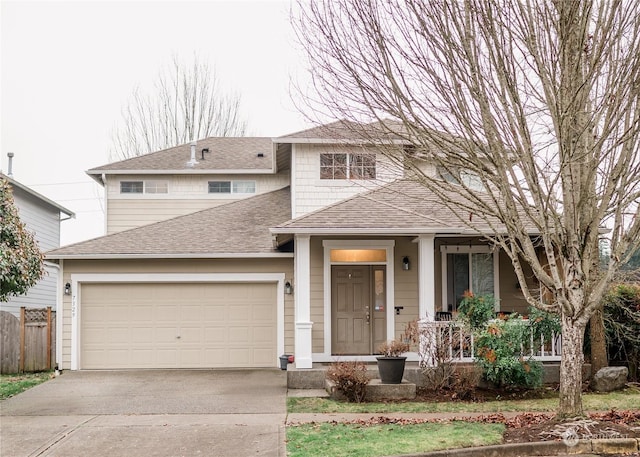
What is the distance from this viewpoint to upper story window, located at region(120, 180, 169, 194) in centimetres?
2111

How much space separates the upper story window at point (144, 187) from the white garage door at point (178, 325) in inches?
205

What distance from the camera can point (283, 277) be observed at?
54.1ft

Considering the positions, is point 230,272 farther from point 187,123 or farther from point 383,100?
point 187,123

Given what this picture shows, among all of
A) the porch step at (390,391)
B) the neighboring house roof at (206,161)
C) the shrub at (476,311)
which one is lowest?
the porch step at (390,391)

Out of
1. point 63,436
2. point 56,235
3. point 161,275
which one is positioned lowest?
point 63,436

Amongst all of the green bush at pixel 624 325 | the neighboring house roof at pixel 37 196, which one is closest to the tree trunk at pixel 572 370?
the green bush at pixel 624 325

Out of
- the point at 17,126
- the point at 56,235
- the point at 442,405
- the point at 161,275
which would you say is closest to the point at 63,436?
the point at 442,405

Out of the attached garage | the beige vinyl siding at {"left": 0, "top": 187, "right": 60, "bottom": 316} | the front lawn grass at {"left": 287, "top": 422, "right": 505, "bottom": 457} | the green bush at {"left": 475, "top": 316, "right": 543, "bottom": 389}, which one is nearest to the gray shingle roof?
the beige vinyl siding at {"left": 0, "top": 187, "right": 60, "bottom": 316}

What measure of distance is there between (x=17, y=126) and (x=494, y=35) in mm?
19721

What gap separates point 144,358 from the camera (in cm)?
1638

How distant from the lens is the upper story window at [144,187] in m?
21.1

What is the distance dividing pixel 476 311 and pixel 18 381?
9.56m

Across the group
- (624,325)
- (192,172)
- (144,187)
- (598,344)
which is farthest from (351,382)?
(144,187)

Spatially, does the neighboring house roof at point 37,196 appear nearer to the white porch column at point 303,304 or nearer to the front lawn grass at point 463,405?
the white porch column at point 303,304
